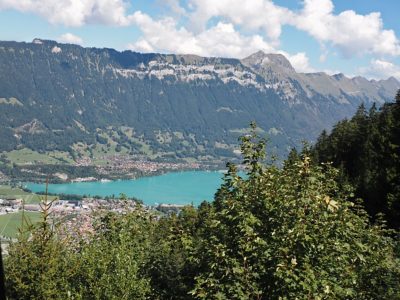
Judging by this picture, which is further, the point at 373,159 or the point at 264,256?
the point at 373,159

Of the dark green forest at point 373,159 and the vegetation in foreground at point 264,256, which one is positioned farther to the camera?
the dark green forest at point 373,159

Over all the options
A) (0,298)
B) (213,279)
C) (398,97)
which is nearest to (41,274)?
(213,279)

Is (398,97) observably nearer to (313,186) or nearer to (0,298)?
(313,186)

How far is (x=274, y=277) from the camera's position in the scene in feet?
27.1

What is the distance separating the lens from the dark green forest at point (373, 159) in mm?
40156

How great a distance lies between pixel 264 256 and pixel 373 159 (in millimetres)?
42967

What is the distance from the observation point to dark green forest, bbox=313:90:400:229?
40156mm

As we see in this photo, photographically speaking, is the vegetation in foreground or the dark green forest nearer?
the vegetation in foreground

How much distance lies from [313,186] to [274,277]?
221cm

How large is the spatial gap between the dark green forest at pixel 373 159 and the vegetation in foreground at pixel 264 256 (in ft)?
78.1

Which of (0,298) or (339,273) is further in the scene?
(339,273)

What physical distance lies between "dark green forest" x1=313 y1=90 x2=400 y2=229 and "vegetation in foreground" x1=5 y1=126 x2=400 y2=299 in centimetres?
2382

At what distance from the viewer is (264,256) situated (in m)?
8.41

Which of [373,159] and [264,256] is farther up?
[264,256]
